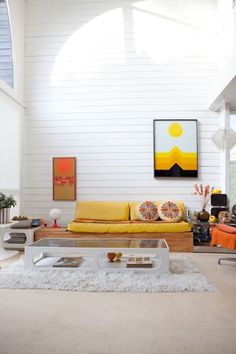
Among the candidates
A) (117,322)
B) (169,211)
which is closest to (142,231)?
(169,211)

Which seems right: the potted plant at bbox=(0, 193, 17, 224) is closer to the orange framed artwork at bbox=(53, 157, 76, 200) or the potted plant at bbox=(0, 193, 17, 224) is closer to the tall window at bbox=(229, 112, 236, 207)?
the orange framed artwork at bbox=(53, 157, 76, 200)

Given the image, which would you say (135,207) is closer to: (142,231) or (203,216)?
(142,231)

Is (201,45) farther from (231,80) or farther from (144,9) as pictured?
(231,80)

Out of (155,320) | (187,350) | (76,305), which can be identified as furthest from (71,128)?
(187,350)

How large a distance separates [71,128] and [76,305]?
13.0 ft

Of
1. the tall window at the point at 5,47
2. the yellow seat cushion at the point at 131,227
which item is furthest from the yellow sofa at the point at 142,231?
the tall window at the point at 5,47

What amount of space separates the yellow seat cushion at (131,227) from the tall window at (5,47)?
2883 millimetres

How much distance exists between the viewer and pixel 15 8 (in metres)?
5.74

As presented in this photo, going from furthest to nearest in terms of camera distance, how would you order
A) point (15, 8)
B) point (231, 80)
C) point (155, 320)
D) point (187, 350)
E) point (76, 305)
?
point (15, 8), point (231, 80), point (76, 305), point (155, 320), point (187, 350)

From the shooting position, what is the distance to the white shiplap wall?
5.85 metres

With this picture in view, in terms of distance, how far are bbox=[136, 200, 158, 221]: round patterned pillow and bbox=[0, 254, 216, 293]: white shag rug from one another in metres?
1.68

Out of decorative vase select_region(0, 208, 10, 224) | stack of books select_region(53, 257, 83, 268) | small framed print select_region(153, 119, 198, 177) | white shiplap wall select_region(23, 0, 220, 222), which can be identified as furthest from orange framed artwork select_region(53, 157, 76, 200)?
stack of books select_region(53, 257, 83, 268)

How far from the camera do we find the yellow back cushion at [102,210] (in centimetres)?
549

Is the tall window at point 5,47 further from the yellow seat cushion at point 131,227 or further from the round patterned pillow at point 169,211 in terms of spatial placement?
the round patterned pillow at point 169,211
